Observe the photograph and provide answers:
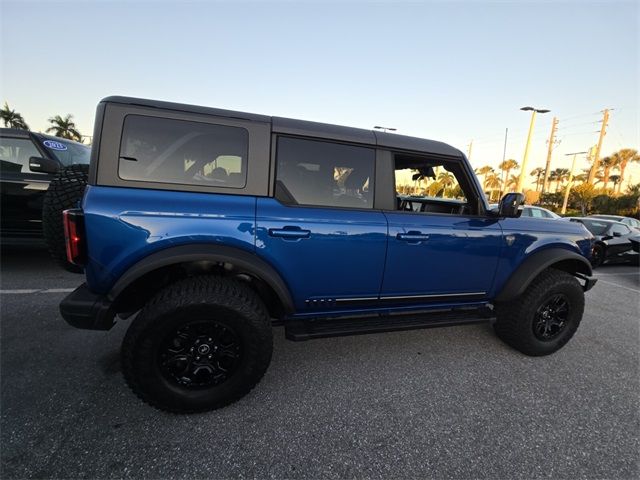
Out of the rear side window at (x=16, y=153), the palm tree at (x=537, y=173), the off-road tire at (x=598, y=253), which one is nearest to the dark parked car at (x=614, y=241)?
the off-road tire at (x=598, y=253)

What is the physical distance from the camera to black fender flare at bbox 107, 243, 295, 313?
176 centimetres

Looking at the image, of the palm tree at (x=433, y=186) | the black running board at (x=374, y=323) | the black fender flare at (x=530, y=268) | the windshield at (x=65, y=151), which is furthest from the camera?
the windshield at (x=65, y=151)

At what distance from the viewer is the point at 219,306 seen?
1.83 meters

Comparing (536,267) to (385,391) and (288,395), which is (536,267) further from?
(288,395)

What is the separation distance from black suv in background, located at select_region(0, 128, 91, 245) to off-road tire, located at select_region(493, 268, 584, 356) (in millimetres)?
5593

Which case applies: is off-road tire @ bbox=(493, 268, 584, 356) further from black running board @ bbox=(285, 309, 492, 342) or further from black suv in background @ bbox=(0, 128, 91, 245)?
black suv in background @ bbox=(0, 128, 91, 245)

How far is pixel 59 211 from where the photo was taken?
2154 millimetres

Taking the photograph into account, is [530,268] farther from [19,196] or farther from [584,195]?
[584,195]

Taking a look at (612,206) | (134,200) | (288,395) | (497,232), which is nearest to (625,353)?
(497,232)

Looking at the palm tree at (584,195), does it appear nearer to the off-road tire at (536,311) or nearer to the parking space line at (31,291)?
the off-road tire at (536,311)

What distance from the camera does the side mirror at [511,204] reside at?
2.44m

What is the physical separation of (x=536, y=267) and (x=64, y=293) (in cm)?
502

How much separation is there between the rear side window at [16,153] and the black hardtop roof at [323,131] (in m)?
3.66

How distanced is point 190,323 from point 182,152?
108 centimetres
